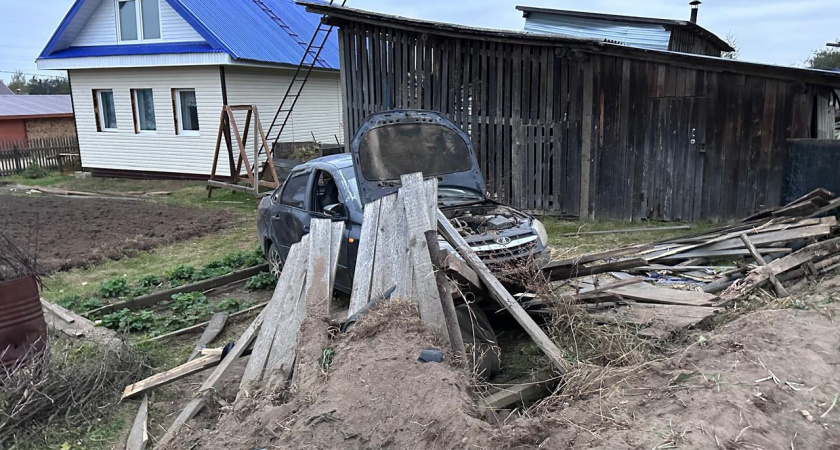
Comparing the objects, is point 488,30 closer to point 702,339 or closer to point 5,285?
point 702,339

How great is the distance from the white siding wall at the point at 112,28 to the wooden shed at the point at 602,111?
6.84 meters

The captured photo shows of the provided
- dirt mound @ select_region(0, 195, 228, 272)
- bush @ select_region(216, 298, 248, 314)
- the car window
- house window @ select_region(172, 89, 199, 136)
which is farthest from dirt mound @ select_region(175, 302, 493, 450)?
house window @ select_region(172, 89, 199, 136)

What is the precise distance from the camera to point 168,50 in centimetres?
1656

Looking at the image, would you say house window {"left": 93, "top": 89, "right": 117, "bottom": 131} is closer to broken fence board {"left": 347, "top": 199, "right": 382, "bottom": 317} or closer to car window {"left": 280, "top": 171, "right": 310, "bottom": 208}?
car window {"left": 280, "top": 171, "right": 310, "bottom": 208}

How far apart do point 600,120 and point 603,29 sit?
862 cm

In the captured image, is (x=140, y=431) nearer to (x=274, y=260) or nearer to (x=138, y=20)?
(x=274, y=260)

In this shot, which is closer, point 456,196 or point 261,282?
point 456,196

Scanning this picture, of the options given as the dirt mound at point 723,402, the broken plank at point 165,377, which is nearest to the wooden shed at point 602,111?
the dirt mound at point 723,402

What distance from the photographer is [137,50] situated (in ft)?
57.0

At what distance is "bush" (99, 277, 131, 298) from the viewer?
7449mm

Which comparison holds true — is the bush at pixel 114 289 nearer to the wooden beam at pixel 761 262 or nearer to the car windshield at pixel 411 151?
the car windshield at pixel 411 151

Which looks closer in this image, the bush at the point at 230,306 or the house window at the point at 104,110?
the bush at the point at 230,306

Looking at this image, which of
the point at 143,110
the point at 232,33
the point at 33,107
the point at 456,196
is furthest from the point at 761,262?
the point at 33,107

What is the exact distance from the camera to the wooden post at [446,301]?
13.0 ft
